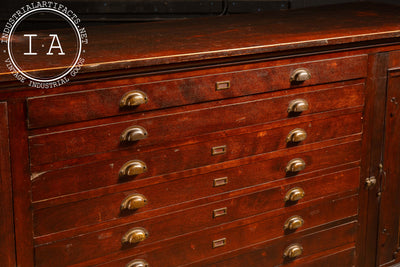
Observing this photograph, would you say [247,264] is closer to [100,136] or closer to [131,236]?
[131,236]

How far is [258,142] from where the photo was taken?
10.7 ft

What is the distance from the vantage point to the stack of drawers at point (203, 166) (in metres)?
2.77

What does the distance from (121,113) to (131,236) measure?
21.7 inches

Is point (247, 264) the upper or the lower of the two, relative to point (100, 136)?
lower

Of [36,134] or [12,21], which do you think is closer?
[36,134]

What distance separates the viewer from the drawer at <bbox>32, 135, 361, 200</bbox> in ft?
9.03

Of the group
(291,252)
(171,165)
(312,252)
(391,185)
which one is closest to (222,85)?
(171,165)

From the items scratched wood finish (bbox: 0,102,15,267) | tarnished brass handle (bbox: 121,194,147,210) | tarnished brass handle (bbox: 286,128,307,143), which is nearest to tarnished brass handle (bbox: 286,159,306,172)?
tarnished brass handle (bbox: 286,128,307,143)

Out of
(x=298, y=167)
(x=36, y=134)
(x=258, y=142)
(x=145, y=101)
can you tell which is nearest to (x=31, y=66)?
(x=36, y=134)

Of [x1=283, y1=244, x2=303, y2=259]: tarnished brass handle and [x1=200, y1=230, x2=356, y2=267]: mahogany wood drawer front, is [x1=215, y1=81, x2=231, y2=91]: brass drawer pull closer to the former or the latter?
[x1=200, y1=230, x2=356, y2=267]: mahogany wood drawer front

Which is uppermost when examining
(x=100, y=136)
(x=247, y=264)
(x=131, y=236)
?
(x=100, y=136)

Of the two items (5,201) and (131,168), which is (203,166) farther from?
(5,201)

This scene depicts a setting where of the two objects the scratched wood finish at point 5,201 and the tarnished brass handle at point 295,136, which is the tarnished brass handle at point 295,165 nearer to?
the tarnished brass handle at point 295,136

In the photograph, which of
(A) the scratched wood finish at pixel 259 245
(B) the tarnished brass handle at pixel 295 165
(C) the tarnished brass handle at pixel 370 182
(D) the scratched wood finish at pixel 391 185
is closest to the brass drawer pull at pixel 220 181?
(A) the scratched wood finish at pixel 259 245
